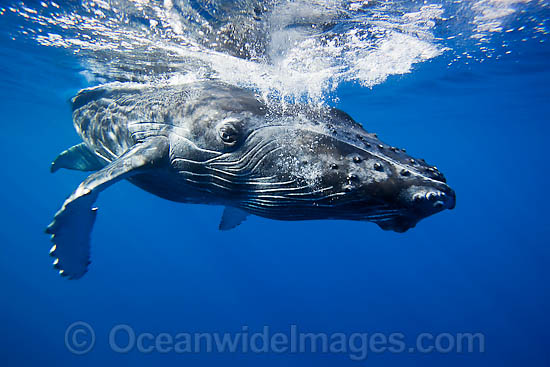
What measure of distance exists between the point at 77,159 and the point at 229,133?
7482mm

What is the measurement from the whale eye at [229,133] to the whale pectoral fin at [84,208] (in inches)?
40.4

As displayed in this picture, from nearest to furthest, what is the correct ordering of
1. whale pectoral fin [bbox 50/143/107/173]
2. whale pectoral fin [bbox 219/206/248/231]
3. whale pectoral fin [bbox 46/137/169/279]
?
whale pectoral fin [bbox 46/137/169/279] < whale pectoral fin [bbox 219/206/248/231] < whale pectoral fin [bbox 50/143/107/173]

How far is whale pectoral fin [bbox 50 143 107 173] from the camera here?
8769 mm

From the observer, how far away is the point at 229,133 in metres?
3.83

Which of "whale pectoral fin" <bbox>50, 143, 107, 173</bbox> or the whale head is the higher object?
"whale pectoral fin" <bbox>50, 143, 107, 173</bbox>

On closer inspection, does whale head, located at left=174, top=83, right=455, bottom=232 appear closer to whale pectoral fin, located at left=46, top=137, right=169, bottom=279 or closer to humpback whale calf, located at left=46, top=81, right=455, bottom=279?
humpback whale calf, located at left=46, top=81, right=455, bottom=279

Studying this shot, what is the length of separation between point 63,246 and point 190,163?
207 cm

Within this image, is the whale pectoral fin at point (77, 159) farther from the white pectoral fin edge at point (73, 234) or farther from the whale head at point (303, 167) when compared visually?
the whale head at point (303, 167)

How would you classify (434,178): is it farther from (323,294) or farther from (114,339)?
(323,294)

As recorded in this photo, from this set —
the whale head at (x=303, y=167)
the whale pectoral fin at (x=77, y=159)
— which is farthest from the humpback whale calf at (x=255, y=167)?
the whale pectoral fin at (x=77, y=159)

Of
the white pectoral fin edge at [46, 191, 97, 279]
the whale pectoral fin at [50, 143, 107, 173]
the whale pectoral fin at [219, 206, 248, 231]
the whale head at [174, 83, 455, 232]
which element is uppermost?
the whale pectoral fin at [50, 143, 107, 173]

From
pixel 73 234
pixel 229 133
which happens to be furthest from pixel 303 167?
pixel 73 234

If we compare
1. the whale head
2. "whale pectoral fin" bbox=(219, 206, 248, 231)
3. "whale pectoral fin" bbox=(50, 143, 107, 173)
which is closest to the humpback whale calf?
the whale head

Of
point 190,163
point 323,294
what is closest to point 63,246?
point 190,163
